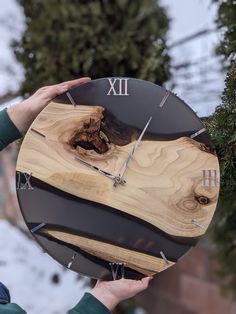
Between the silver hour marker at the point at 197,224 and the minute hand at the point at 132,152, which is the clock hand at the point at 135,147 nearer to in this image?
the minute hand at the point at 132,152

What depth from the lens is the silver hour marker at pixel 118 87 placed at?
4.06ft

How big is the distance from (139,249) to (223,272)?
58.8 inches

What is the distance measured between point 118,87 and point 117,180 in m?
0.24

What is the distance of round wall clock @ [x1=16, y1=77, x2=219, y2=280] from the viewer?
3.91ft

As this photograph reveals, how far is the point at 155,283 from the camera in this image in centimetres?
367

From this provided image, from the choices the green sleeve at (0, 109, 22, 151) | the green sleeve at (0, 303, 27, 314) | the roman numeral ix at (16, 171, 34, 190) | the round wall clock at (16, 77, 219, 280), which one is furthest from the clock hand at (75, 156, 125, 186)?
the green sleeve at (0, 303, 27, 314)

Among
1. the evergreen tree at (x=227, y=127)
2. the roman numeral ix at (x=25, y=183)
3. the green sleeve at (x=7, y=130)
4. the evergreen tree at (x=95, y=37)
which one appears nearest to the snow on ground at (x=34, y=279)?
the evergreen tree at (x=95, y=37)

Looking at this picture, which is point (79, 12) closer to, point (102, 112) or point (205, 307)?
point (102, 112)

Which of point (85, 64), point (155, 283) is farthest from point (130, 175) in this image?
point (155, 283)

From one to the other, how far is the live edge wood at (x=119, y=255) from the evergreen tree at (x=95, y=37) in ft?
4.49

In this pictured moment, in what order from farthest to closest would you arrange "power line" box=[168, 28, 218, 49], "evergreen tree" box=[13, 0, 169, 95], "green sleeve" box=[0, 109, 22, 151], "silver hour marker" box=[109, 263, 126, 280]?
"power line" box=[168, 28, 218, 49]
"evergreen tree" box=[13, 0, 169, 95]
"green sleeve" box=[0, 109, 22, 151]
"silver hour marker" box=[109, 263, 126, 280]

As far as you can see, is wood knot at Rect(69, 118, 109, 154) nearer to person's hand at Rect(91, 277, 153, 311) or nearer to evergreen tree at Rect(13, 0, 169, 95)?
person's hand at Rect(91, 277, 153, 311)

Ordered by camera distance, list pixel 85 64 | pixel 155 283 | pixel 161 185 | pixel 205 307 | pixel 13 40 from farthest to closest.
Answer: pixel 155 283, pixel 205 307, pixel 13 40, pixel 85 64, pixel 161 185

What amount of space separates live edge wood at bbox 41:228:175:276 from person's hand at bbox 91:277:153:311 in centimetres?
4
